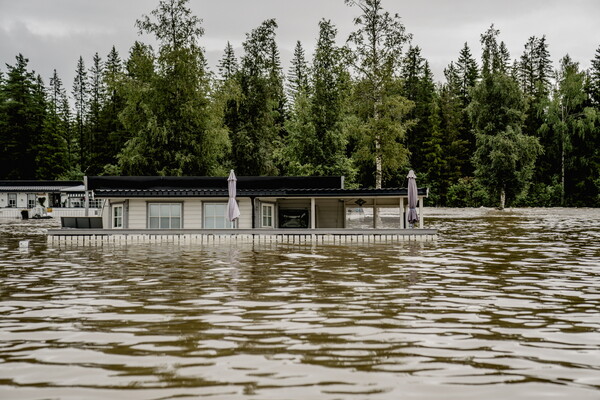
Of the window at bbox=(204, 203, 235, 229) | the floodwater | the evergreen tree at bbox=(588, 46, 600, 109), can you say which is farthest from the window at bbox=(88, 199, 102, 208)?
the evergreen tree at bbox=(588, 46, 600, 109)

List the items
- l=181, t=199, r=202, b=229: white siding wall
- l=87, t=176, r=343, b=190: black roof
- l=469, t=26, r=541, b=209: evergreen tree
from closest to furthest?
l=181, t=199, r=202, b=229: white siding wall < l=87, t=176, r=343, b=190: black roof < l=469, t=26, r=541, b=209: evergreen tree

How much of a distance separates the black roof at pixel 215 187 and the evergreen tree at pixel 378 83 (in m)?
14.4

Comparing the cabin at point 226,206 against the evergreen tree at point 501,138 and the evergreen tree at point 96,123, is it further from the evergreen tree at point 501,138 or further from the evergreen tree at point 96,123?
the evergreen tree at point 96,123

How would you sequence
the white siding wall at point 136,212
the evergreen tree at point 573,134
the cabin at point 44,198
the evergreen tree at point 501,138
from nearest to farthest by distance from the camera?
the white siding wall at point 136,212 → the evergreen tree at point 501,138 → the cabin at point 44,198 → the evergreen tree at point 573,134

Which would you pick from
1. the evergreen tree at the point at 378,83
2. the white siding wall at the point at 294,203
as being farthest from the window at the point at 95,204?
the white siding wall at the point at 294,203

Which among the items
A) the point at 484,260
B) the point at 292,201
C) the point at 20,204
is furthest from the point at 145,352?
the point at 20,204

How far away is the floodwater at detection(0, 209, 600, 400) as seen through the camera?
622 cm

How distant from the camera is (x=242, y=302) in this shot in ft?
36.7

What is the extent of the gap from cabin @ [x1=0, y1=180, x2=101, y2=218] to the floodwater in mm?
49120

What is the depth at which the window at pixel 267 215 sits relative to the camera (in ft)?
99.8

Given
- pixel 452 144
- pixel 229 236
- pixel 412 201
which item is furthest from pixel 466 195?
pixel 229 236

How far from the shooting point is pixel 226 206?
2995cm

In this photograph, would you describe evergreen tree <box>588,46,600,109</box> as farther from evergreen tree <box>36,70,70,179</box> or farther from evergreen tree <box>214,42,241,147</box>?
evergreen tree <box>36,70,70,179</box>

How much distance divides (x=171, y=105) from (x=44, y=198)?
86.6 ft
